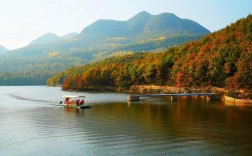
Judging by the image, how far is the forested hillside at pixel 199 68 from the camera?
84.8 metres

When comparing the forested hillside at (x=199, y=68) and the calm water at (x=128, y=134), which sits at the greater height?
the forested hillside at (x=199, y=68)

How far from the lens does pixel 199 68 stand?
100812 mm

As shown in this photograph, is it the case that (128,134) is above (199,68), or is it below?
below

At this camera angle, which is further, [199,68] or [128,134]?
[199,68]

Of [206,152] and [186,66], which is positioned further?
[186,66]

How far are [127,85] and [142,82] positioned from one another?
9155 millimetres

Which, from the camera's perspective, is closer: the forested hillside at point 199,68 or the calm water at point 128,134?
the calm water at point 128,134

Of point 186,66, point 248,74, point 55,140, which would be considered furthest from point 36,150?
point 186,66

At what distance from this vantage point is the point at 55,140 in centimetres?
3809

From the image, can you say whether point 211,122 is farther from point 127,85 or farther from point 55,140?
point 127,85

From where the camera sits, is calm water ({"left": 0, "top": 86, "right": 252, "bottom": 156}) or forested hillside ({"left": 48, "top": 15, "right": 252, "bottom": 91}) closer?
calm water ({"left": 0, "top": 86, "right": 252, "bottom": 156})

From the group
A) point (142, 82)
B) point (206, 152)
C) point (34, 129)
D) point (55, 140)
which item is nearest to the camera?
point (206, 152)

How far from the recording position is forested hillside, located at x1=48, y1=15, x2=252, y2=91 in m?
84.8

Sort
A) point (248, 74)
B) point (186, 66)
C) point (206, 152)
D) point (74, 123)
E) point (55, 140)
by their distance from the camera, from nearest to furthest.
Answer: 1. point (206, 152)
2. point (55, 140)
3. point (74, 123)
4. point (248, 74)
5. point (186, 66)
